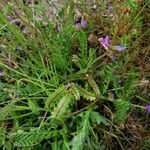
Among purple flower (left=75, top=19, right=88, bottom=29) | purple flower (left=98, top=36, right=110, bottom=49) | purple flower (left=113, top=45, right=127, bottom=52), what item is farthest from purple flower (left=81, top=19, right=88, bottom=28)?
purple flower (left=113, top=45, right=127, bottom=52)

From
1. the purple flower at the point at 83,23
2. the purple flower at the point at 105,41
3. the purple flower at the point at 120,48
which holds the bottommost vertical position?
the purple flower at the point at 120,48

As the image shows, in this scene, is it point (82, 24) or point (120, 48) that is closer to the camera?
point (120, 48)

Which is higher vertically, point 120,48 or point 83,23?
point 83,23

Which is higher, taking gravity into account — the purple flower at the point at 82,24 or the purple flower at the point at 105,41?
the purple flower at the point at 82,24

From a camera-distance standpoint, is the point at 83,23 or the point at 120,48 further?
the point at 83,23

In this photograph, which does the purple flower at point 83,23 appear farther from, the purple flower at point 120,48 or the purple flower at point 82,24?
the purple flower at point 120,48

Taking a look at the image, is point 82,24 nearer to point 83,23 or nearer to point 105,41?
point 83,23

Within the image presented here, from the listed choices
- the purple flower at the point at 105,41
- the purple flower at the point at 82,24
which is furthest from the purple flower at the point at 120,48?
the purple flower at the point at 82,24

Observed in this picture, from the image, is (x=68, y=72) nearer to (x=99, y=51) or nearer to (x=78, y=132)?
(x=99, y=51)

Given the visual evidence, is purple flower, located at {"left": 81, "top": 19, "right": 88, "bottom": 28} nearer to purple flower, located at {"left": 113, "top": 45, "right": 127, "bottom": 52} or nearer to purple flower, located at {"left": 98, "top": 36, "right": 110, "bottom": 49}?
purple flower, located at {"left": 98, "top": 36, "right": 110, "bottom": 49}

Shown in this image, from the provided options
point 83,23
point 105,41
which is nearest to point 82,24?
point 83,23

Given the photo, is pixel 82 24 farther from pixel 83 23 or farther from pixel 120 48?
pixel 120 48
